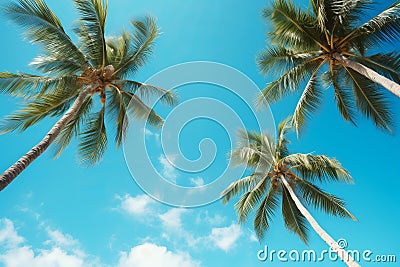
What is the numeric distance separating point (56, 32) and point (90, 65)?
1.47 metres

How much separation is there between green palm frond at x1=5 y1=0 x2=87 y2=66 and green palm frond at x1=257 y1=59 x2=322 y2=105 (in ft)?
21.0

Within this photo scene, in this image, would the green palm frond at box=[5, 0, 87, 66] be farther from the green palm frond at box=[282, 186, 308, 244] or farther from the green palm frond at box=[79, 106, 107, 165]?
the green palm frond at box=[282, 186, 308, 244]

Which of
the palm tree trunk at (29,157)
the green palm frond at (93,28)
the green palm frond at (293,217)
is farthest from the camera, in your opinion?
the green palm frond at (293,217)

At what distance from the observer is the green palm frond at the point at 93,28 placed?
30.9ft

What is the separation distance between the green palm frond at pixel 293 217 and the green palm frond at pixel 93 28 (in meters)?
8.98

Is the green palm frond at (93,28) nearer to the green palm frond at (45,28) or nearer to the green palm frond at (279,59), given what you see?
the green palm frond at (45,28)

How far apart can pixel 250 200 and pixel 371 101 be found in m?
5.64

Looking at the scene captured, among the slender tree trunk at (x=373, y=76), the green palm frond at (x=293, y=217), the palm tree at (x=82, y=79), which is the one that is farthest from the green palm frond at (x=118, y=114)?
the slender tree trunk at (x=373, y=76)

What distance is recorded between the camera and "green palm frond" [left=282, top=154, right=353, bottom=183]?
11.0m

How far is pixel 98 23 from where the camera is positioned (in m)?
9.64

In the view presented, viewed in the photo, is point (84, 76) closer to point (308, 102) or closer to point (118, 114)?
point (118, 114)

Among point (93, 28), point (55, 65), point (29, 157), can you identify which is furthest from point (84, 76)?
point (29, 157)

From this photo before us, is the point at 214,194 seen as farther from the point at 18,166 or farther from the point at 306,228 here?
the point at 18,166

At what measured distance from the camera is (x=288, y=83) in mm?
10656
